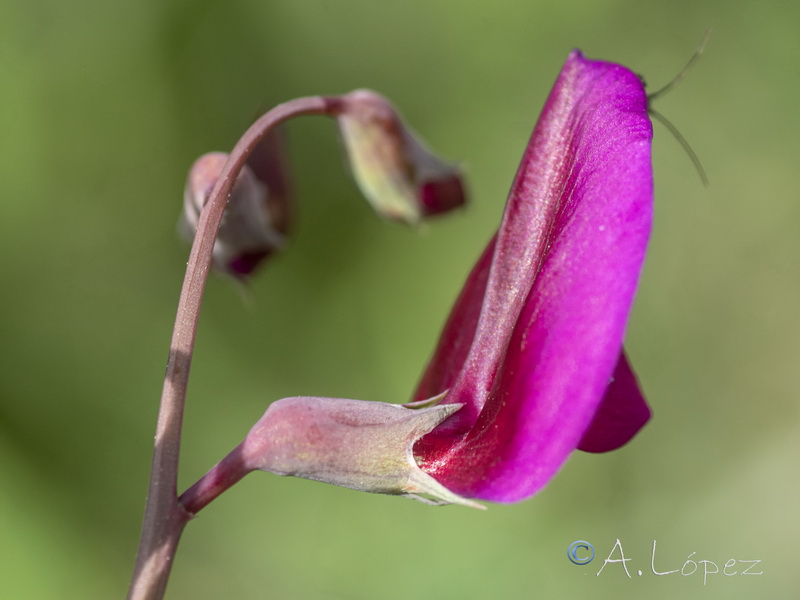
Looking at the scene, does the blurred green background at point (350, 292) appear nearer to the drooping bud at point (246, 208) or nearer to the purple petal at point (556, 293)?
the drooping bud at point (246, 208)

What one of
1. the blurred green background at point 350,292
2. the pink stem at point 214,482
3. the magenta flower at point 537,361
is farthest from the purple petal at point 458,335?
the blurred green background at point 350,292

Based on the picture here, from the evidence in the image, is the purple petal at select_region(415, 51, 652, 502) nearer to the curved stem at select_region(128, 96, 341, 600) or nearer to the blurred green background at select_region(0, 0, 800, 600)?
the curved stem at select_region(128, 96, 341, 600)

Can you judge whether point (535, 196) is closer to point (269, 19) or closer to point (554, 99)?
point (554, 99)

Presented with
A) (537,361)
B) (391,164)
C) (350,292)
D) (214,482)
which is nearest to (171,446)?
(214,482)

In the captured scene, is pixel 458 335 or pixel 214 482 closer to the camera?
pixel 214 482

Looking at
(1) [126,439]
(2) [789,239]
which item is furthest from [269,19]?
(2) [789,239]

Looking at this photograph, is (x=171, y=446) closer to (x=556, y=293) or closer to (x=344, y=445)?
(x=344, y=445)
